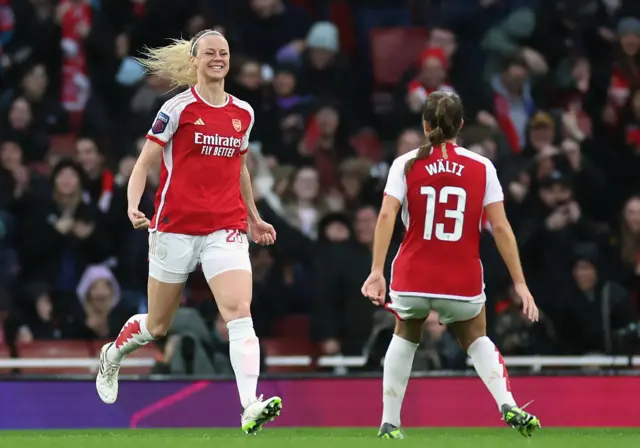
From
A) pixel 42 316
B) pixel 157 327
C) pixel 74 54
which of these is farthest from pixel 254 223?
pixel 74 54

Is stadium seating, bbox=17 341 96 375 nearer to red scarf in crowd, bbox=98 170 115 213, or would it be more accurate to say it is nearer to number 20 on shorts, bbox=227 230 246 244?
red scarf in crowd, bbox=98 170 115 213

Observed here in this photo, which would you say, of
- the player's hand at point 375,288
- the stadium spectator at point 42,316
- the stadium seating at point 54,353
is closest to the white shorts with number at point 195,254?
the player's hand at point 375,288

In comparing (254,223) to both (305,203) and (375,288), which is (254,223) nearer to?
(375,288)

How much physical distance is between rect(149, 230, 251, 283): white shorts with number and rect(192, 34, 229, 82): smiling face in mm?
819

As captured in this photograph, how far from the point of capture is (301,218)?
11.6 metres

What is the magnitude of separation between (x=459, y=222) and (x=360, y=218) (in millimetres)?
3605

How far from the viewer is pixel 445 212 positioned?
24.2ft

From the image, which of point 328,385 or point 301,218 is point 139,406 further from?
point 301,218

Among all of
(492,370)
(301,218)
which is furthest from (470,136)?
(492,370)

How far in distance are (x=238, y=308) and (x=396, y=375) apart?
970 mm

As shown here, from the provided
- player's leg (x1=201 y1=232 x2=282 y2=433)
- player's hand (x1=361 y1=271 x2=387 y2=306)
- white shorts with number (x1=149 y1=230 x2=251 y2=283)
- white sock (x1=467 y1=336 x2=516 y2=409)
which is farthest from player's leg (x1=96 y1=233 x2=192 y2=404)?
white sock (x1=467 y1=336 x2=516 y2=409)

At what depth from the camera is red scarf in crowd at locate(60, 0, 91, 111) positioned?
12891mm

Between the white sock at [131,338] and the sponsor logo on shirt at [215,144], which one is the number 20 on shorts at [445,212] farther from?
the white sock at [131,338]

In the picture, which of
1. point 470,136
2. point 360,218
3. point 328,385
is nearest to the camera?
point 328,385
